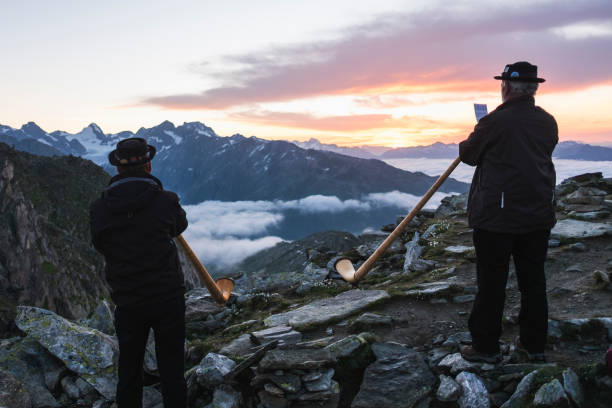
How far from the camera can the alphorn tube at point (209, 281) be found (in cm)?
726

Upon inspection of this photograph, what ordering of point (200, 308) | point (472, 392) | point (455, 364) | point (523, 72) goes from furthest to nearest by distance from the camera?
point (200, 308) → point (455, 364) → point (523, 72) → point (472, 392)

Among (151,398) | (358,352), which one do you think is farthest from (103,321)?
(358,352)

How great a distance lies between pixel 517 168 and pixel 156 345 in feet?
17.7

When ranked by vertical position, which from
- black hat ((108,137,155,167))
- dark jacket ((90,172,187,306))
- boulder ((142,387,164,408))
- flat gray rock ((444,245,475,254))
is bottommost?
boulder ((142,387,164,408))

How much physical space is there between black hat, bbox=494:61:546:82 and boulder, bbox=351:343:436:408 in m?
→ 4.31

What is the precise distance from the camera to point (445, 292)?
8.95 m

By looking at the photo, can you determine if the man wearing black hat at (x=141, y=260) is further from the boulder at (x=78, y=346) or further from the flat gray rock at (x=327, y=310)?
the flat gray rock at (x=327, y=310)

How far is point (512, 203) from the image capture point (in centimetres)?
577

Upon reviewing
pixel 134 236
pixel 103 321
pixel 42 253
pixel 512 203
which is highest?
pixel 512 203

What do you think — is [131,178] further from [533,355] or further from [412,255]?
[412,255]

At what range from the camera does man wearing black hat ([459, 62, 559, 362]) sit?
577cm

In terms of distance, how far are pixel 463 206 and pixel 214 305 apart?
14090 millimetres

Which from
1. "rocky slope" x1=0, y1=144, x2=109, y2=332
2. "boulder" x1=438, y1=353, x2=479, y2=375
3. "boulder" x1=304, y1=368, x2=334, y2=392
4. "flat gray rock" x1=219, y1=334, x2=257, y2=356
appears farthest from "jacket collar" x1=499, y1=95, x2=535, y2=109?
"rocky slope" x1=0, y1=144, x2=109, y2=332

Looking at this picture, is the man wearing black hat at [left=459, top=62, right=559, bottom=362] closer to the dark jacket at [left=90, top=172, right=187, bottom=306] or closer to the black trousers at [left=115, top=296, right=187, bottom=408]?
the black trousers at [left=115, top=296, right=187, bottom=408]
